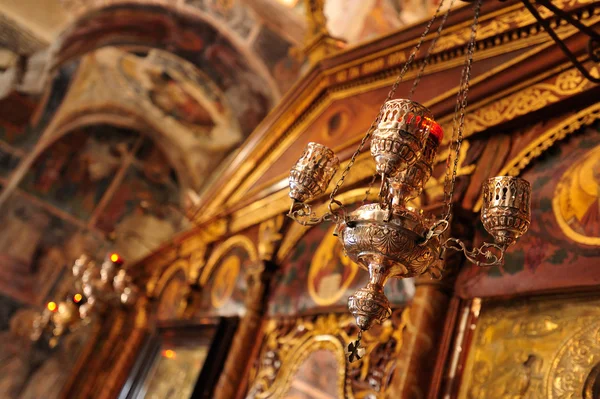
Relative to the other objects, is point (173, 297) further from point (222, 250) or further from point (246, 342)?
point (246, 342)

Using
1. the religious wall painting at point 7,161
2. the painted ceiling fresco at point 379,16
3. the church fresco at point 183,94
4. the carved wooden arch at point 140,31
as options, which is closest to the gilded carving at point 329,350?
the painted ceiling fresco at point 379,16

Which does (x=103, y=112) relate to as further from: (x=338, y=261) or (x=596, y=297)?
(x=596, y=297)

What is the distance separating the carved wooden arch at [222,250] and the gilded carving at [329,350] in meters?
0.90

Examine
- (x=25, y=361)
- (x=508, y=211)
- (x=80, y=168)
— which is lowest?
(x=25, y=361)

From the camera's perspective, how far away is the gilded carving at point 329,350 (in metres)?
2.88

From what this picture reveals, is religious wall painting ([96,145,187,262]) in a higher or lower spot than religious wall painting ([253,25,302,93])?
lower

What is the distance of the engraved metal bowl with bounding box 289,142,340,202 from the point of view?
1713 mm

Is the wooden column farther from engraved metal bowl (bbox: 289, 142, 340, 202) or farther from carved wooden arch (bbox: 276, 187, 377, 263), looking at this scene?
engraved metal bowl (bbox: 289, 142, 340, 202)

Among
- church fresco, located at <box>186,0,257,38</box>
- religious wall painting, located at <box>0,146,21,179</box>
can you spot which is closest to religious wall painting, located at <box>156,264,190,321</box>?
church fresco, located at <box>186,0,257,38</box>

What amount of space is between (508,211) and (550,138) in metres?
1.24

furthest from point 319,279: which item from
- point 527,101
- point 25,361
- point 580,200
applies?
point 25,361

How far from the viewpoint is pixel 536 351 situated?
2.21m

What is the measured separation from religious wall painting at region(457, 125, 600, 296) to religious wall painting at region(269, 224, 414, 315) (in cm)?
58

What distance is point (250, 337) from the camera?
4.18 meters
